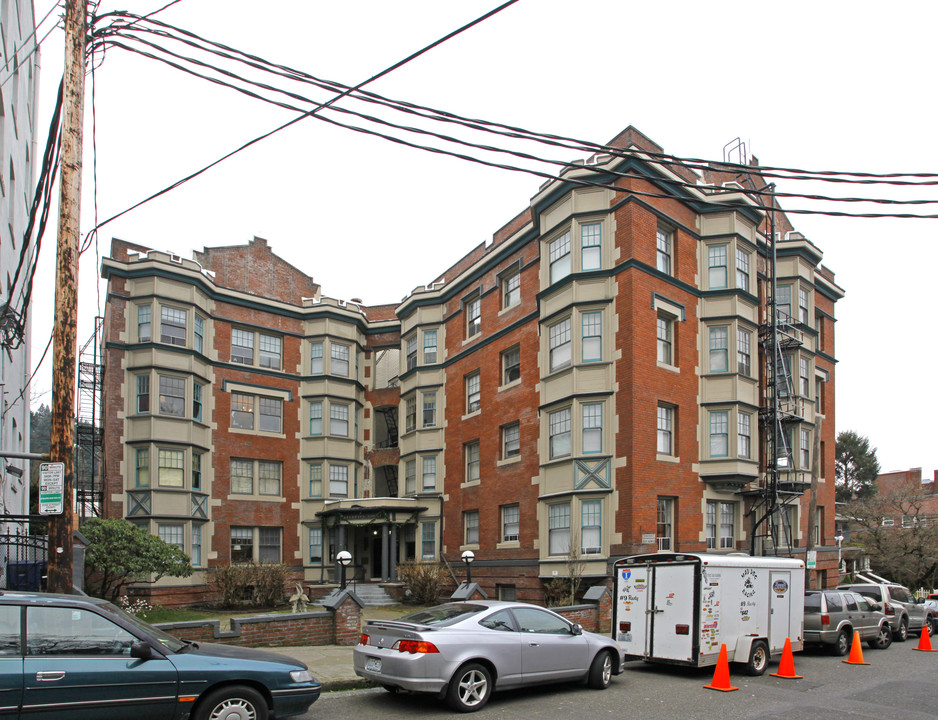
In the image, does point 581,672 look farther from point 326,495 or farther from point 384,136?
point 326,495

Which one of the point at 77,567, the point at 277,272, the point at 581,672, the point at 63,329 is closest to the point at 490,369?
the point at 277,272

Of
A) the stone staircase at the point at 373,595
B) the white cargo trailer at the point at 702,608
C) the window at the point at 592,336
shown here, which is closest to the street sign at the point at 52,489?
the white cargo trailer at the point at 702,608

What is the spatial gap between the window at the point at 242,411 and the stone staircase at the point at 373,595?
7.69 metres

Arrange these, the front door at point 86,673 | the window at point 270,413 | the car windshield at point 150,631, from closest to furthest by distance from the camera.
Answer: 1. the front door at point 86,673
2. the car windshield at point 150,631
3. the window at point 270,413

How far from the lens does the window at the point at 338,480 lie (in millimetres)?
33312

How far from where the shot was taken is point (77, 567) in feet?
58.2

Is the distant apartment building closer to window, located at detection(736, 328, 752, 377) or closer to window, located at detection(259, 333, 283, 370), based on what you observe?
window, located at detection(259, 333, 283, 370)

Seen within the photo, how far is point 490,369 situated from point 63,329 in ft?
65.8

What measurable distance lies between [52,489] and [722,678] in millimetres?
10429

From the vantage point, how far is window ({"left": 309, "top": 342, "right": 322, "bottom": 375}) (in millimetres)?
33812

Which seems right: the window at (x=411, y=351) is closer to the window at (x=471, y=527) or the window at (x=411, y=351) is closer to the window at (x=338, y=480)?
the window at (x=338, y=480)

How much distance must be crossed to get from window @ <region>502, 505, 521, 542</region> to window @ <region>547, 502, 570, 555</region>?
2.11 metres

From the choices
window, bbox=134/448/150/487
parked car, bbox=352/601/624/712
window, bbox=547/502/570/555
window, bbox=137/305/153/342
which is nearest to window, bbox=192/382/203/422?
window, bbox=134/448/150/487

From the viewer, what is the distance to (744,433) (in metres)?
25.1
